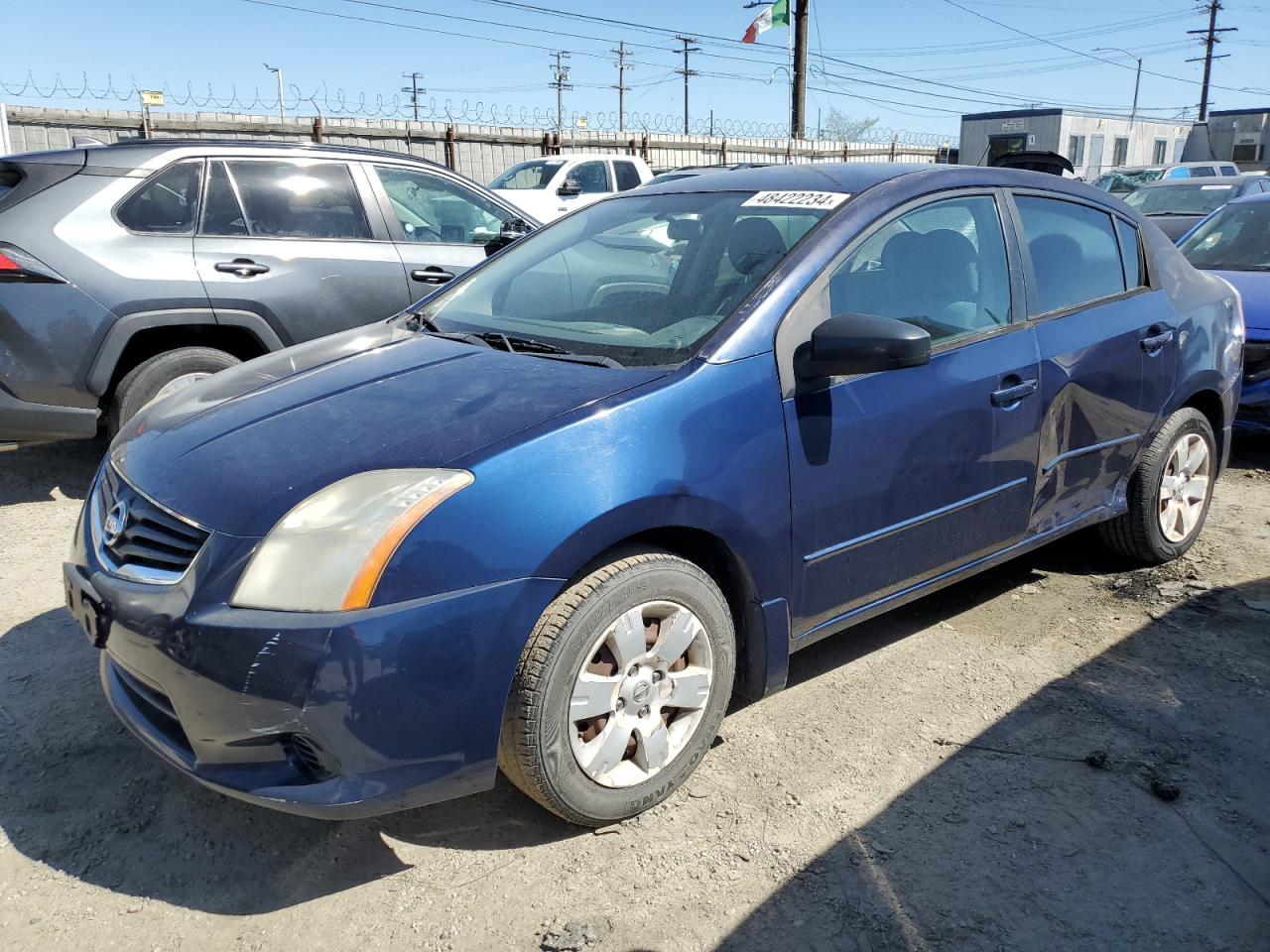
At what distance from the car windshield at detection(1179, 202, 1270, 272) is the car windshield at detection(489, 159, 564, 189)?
997 cm

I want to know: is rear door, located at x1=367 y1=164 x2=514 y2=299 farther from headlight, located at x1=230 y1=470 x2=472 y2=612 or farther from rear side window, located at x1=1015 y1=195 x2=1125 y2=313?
headlight, located at x1=230 y1=470 x2=472 y2=612

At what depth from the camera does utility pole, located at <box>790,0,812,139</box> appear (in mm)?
25406

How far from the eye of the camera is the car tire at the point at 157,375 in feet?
16.4

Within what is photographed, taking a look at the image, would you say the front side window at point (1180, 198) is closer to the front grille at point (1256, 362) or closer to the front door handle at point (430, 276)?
the front grille at point (1256, 362)

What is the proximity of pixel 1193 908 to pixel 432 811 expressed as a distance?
74.0 inches

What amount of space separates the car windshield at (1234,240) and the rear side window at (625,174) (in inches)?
372

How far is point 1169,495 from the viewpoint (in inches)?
167

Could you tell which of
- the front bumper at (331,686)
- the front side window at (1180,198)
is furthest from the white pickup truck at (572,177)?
the front bumper at (331,686)

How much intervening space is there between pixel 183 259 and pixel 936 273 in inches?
150

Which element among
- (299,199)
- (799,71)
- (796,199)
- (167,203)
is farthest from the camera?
(799,71)

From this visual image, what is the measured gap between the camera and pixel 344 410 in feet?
8.74

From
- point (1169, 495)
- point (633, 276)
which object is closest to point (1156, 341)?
point (1169, 495)

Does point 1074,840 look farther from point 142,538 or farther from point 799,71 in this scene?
point 799,71

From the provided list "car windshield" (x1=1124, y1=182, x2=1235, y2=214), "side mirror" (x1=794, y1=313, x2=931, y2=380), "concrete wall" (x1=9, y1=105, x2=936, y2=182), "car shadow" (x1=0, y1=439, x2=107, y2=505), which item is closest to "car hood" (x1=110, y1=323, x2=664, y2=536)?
"side mirror" (x1=794, y1=313, x2=931, y2=380)
